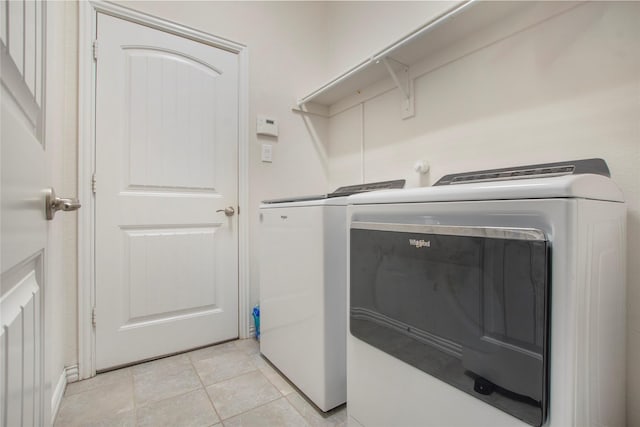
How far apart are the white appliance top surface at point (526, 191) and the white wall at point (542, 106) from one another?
0.34 meters

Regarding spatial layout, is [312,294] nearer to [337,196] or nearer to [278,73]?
[337,196]

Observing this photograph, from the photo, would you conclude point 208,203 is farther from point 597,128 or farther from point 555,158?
point 597,128

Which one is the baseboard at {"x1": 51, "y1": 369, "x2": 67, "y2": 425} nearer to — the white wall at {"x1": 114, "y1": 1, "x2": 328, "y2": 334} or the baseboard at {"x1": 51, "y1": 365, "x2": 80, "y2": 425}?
the baseboard at {"x1": 51, "y1": 365, "x2": 80, "y2": 425}

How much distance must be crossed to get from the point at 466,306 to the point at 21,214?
87 centimetres

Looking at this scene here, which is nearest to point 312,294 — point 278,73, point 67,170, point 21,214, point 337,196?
point 337,196

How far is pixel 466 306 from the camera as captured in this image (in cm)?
72

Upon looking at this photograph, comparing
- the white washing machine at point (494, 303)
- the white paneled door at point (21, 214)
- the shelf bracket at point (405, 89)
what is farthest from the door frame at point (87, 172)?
the shelf bracket at point (405, 89)

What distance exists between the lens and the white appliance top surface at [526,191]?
587 millimetres

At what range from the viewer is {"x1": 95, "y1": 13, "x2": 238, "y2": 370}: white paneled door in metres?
1.60


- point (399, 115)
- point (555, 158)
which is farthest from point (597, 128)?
point (399, 115)

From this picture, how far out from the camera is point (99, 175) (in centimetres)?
158

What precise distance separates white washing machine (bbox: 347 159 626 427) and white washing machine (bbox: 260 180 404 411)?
0.20 m

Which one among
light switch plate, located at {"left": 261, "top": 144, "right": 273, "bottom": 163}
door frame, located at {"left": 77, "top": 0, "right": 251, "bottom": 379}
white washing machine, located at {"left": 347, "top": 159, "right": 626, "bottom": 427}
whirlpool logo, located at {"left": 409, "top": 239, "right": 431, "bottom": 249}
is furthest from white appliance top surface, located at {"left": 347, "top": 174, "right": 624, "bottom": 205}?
door frame, located at {"left": 77, "top": 0, "right": 251, "bottom": 379}

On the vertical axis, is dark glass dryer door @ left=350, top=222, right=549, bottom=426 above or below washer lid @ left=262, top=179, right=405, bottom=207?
below
